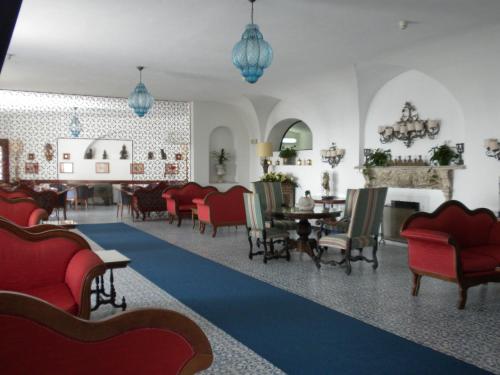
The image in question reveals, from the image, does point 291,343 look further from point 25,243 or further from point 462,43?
point 462,43

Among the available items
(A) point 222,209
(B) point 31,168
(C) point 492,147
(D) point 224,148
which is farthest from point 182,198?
(B) point 31,168

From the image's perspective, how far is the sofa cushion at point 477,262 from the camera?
14.9 feet

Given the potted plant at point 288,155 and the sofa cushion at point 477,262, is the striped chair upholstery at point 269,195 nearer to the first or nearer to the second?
the sofa cushion at point 477,262

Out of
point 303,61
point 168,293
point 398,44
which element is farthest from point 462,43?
point 168,293

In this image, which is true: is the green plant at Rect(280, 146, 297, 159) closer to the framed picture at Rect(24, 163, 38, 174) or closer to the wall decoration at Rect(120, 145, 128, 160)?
the wall decoration at Rect(120, 145, 128, 160)

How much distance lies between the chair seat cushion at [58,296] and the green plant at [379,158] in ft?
23.0

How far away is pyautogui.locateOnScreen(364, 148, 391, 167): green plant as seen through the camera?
911 cm

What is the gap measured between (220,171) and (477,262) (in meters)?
10.2

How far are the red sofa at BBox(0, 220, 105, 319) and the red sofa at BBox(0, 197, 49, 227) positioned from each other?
2.56 meters

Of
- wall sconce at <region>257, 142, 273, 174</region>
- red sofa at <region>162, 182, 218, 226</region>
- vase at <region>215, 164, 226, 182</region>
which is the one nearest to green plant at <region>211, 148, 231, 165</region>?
vase at <region>215, 164, 226, 182</region>

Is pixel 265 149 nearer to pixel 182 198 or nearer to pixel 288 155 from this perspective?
pixel 288 155

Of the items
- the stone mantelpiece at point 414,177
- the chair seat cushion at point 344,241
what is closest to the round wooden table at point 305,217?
the chair seat cushion at point 344,241

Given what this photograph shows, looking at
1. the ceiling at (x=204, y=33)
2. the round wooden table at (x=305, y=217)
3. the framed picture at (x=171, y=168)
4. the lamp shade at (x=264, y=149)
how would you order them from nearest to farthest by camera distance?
the ceiling at (x=204, y=33)
the round wooden table at (x=305, y=217)
the lamp shade at (x=264, y=149)
the framed picture at (x=171, y=168)

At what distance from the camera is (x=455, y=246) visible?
4.47 m
